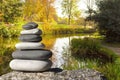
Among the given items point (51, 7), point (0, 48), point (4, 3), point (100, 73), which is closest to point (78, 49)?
point (0, 48)

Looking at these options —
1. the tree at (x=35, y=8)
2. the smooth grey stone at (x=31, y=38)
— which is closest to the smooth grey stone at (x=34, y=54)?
the smooth grey stone at (x=31, y=38)

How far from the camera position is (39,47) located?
853 centimetres

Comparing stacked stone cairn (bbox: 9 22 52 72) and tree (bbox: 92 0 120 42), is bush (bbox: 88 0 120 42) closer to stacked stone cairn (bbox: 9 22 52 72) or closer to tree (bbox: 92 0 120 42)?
tree (bbox: 92 0 120 42)

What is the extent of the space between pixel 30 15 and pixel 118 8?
1938cm

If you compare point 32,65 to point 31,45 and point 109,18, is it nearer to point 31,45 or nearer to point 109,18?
point 31,45

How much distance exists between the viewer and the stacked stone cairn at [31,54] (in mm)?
8391

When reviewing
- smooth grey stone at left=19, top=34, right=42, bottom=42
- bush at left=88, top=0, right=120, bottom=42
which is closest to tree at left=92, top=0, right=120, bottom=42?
bush at left=88, top=0, right=120, bottom=42

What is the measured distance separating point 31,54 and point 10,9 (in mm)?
26463

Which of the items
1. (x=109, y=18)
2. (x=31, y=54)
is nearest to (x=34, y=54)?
(x=31, y=54)

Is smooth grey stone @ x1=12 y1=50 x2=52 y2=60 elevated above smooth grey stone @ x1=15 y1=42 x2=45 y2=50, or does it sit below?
below

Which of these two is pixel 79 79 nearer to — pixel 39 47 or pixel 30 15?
pixel 39 47

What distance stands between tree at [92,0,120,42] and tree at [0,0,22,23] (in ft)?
34.1

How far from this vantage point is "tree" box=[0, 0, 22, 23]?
34228 mm

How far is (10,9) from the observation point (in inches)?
1352
